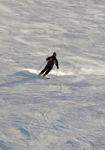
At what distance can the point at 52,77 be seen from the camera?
19000 millimetres

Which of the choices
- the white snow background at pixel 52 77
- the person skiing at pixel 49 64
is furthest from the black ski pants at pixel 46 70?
the white snow background at pixel 52 77

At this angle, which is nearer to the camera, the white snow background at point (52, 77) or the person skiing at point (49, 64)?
the white snow background at point (52, 77)

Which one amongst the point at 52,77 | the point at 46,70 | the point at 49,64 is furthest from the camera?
the point at 52,77

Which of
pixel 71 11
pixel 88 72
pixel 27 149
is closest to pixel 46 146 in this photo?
pixel 27 149

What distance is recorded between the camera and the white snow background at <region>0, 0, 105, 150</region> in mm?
12008

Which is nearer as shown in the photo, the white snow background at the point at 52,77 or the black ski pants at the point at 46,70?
the white snow background at the point at 52,77

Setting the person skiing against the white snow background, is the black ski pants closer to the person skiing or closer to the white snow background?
the person skiing

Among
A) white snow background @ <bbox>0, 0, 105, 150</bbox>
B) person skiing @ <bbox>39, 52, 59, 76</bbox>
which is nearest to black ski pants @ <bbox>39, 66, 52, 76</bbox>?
person skiing @ <bbox>39, 52, 59, 76</bbox>

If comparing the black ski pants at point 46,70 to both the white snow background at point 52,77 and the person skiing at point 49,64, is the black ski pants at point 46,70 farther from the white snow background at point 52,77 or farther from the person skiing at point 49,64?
the white snow background at point 52,77

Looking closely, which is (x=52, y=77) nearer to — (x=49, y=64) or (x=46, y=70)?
(x=46, y=70)

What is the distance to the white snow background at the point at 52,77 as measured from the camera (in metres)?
12.0

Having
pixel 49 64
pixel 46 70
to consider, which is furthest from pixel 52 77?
pixel 49 64

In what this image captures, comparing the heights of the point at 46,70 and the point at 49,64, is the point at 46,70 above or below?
below

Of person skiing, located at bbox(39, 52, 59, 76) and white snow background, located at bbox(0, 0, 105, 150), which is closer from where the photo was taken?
white snow background, located at bbox(0, 0, 105, 150)
